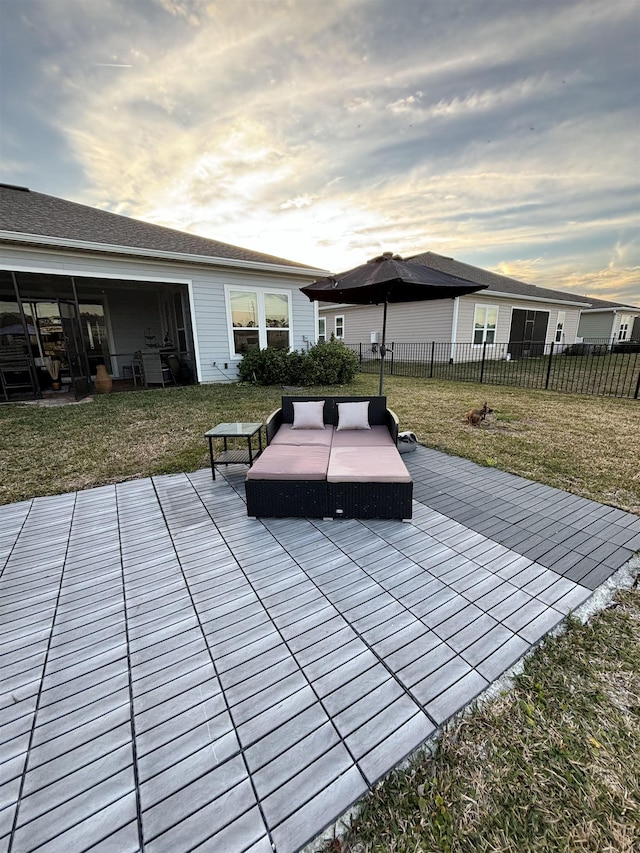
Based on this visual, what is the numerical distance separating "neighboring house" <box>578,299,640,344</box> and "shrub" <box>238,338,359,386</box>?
2509cm

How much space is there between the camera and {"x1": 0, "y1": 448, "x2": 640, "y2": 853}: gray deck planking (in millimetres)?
1335

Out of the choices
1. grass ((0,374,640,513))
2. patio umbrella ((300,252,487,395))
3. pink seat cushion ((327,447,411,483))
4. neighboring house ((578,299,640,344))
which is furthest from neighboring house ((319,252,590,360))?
pink seat cushion ((327,447,411,483))

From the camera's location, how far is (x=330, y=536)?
3096 millimetres

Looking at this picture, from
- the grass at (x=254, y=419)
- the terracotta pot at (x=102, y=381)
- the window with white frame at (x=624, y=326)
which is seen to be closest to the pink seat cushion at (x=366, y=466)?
the grass at (x=254, y=419)

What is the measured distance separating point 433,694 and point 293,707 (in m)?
0.67

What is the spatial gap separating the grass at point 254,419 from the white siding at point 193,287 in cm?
163

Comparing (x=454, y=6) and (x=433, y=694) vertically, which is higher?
(x=454, y=6)

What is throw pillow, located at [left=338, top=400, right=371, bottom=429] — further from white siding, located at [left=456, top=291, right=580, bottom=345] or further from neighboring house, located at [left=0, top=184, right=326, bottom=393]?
white siding, located at [left=456, top=291, right=580, bottom=345]

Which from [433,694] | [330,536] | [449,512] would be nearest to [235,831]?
[433,694]

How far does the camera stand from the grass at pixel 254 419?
436 cm

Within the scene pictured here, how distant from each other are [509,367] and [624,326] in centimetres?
2053

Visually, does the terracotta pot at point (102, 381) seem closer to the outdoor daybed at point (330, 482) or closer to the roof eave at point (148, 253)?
the roof eave at point (148, 253)

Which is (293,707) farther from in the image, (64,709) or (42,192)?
(42,192)

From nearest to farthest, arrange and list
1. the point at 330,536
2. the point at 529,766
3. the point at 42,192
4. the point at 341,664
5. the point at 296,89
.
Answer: the point at 529,766 → the point at 341,664 → the point at 330,536 → the point at 296,89 → the point at 42,192
